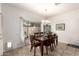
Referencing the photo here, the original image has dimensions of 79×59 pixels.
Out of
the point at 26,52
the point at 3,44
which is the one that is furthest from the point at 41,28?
the point at 3,44

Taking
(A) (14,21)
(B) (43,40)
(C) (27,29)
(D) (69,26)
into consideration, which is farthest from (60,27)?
(A) (14,21)

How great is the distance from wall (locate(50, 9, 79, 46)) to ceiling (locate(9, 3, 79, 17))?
0.09m

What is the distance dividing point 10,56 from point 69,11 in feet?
4.66

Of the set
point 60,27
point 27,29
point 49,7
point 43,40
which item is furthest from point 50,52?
point 49,7

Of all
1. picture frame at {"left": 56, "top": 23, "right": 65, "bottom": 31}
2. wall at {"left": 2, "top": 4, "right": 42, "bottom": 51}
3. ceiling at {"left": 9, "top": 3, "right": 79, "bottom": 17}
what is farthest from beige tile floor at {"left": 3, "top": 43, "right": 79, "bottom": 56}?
ceiling at {"left": 9, "top": 3, "right": 79, "bottom": 17}

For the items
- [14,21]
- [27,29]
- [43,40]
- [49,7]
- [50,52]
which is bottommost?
[50,52]

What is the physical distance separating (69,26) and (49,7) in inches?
20.9

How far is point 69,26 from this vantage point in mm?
1805

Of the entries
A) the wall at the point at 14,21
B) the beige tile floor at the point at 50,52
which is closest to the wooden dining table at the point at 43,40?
the beige tile floor at the point at 50,52

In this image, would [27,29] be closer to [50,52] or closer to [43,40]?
[43,40]

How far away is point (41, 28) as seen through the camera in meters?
1.83

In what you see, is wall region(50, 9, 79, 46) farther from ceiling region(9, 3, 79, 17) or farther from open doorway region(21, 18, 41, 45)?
open doorway region(21, 18, 41, 45)

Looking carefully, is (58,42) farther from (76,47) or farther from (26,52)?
(26,52)

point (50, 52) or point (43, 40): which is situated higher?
point (43, 40)
